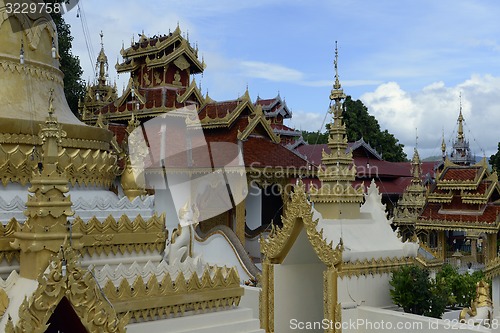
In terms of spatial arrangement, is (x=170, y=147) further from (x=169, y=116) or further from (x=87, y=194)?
(x=87, y=194)

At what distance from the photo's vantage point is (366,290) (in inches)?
341

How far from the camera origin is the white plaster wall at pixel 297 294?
9242 millimetres

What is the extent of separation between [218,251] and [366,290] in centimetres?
608

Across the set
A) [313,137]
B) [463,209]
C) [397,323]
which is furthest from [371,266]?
[313,137]

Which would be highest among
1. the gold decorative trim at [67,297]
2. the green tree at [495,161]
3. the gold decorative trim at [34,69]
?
the green tree at [495,161]

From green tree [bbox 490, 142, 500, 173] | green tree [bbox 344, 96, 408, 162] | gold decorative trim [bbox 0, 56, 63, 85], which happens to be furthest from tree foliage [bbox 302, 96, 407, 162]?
gold decorative trim [bbox 0, 56, 63, 85]

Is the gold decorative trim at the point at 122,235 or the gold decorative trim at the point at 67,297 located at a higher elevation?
the gold decorative trim at the point at 122,235

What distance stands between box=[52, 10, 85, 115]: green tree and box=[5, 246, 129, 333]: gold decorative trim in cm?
1446

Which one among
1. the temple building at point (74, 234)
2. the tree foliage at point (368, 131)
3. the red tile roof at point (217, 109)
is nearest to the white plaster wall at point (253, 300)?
the temple building at point (74, 234)

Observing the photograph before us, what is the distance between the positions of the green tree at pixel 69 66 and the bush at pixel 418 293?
12524mm

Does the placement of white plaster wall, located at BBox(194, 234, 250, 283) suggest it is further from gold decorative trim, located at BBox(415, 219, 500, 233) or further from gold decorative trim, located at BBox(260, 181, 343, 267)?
gold decorative trim, located at BBox(415, 219, 500, 233)

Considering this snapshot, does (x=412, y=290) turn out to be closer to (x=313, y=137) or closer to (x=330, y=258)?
(x=330, y=258)

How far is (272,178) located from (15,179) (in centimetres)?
1144

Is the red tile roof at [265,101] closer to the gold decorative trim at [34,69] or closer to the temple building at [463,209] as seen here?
the temple building at [463,209]
